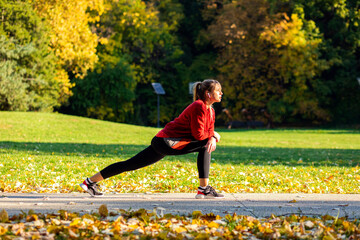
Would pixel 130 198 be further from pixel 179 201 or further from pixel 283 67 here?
pixel 283 67

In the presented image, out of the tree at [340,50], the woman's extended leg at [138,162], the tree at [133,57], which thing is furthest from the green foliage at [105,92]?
the woman's extended leg at [138,162]

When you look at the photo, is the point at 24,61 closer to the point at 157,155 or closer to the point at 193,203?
the point at 157,155

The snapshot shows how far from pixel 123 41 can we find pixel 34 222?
3604cm

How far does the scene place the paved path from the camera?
5469mm

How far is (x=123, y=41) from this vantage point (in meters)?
39.7

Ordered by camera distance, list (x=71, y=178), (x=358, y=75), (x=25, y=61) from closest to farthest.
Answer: (x=71, y=178) < (x=25, y=61) < (x=358, y=75)

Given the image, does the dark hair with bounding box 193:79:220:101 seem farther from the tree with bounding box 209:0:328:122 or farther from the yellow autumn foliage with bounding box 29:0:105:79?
the tree with bounding box 209:0:328:122

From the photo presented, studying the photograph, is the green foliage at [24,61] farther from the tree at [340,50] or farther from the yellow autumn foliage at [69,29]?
the tree at [340,50]

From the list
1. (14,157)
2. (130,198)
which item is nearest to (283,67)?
(14,157)

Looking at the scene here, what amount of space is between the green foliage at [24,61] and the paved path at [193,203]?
2110 centimetres

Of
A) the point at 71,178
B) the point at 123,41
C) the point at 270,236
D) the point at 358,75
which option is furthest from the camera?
the point at 123,41

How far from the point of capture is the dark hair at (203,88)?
605cm

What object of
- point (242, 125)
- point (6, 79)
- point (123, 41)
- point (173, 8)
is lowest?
point (242, 125)

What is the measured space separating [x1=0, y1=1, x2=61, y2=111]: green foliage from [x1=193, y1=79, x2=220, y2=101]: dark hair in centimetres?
2171
